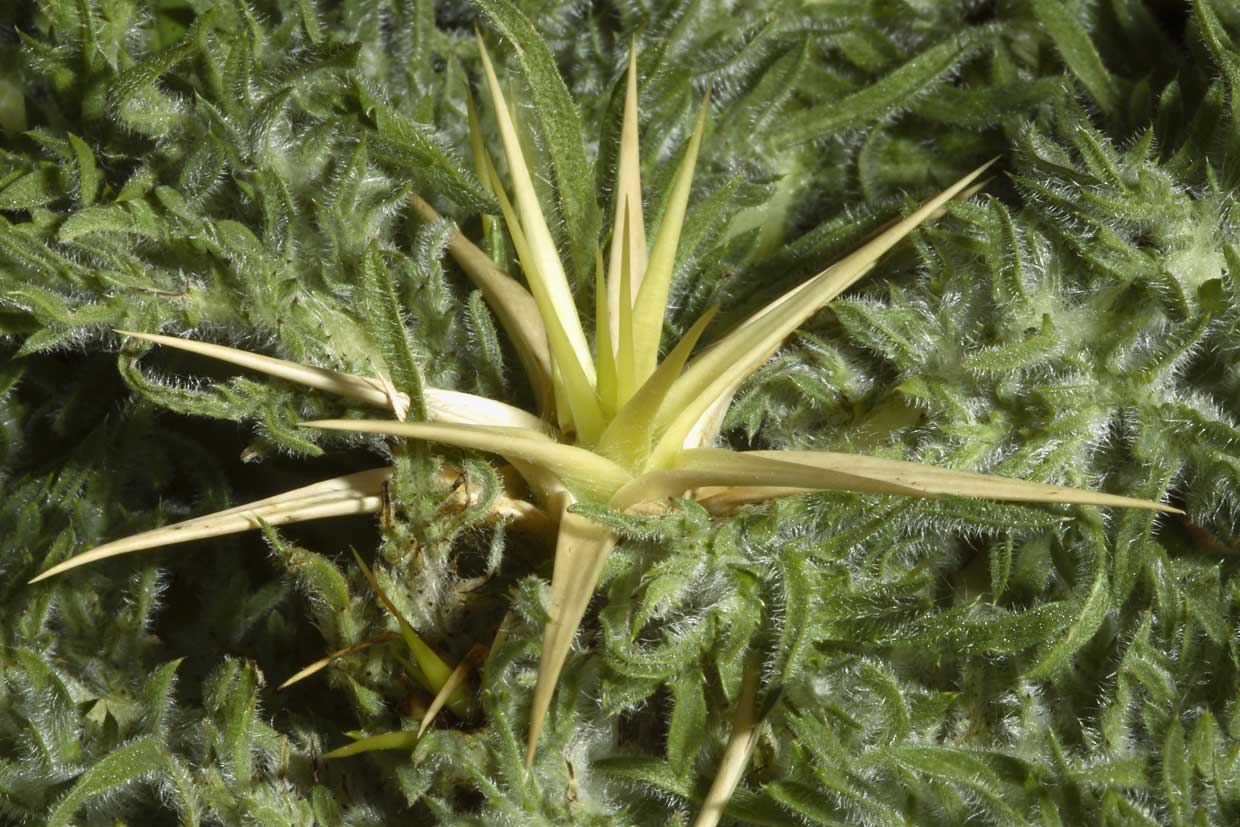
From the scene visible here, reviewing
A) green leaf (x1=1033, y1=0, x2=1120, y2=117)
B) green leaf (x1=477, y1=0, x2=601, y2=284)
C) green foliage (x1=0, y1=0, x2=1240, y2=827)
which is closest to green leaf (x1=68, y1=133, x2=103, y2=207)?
green foliage (x1=0, y1=0, x2=1240, y2=827)

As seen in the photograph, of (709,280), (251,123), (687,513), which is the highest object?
(251,123)

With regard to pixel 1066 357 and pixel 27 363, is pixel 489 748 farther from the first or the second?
pixel 27 363

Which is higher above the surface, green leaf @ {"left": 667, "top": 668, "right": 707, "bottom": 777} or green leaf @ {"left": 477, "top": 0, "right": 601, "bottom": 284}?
green leaf @ {"left": 477, "top": 0, "right": 601, "bottom": 284}

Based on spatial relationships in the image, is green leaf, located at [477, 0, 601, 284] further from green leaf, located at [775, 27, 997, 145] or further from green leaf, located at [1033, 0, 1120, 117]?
green leaf, located at [1033, 0, 1120, 117]

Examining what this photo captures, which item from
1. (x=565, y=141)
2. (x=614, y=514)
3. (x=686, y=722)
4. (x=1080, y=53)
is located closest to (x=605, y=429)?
(x=614, y=514)

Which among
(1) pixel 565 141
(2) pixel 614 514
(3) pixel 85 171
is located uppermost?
(1) pixel 565 141

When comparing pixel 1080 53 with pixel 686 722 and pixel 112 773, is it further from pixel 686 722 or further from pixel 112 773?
pixel 112 773

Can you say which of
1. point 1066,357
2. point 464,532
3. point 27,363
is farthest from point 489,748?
point 27,363
